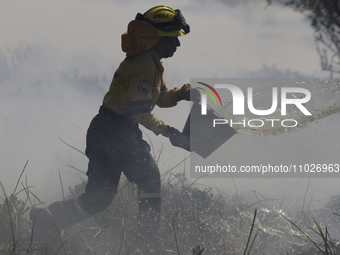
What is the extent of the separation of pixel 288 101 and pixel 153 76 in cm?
195

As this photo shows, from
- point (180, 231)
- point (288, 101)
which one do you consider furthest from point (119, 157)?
point (288, 101)

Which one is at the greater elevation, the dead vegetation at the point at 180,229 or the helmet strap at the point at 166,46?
the helmet strap at the point at 166,46

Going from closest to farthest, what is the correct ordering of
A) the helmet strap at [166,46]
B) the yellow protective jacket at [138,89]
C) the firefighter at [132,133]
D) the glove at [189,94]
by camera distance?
the yellow protective jacket at [138,89], the firefighter at [132,133], the helmet strap at [166,46], the glove at [189,94]

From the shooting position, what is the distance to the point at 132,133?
9.71 ft

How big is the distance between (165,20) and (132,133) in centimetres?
117

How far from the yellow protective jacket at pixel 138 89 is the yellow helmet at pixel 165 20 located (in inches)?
9.8

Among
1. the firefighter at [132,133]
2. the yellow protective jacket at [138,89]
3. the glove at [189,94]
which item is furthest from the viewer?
the glove at [189,94]

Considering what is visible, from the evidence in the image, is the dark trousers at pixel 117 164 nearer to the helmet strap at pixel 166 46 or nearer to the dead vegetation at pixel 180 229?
the dead vegetation at pixel 180 229

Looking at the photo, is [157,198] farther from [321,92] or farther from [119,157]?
[321,92]

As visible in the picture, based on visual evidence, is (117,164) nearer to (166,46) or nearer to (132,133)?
(132,133)

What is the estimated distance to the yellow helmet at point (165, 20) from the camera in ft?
9.45

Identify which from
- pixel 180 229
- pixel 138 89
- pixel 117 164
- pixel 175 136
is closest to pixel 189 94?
pixel 175 136

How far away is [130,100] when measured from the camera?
2.69 meters

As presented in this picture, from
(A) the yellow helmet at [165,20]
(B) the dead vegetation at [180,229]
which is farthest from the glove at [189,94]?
(B) the dead vegetation at [180,229]
